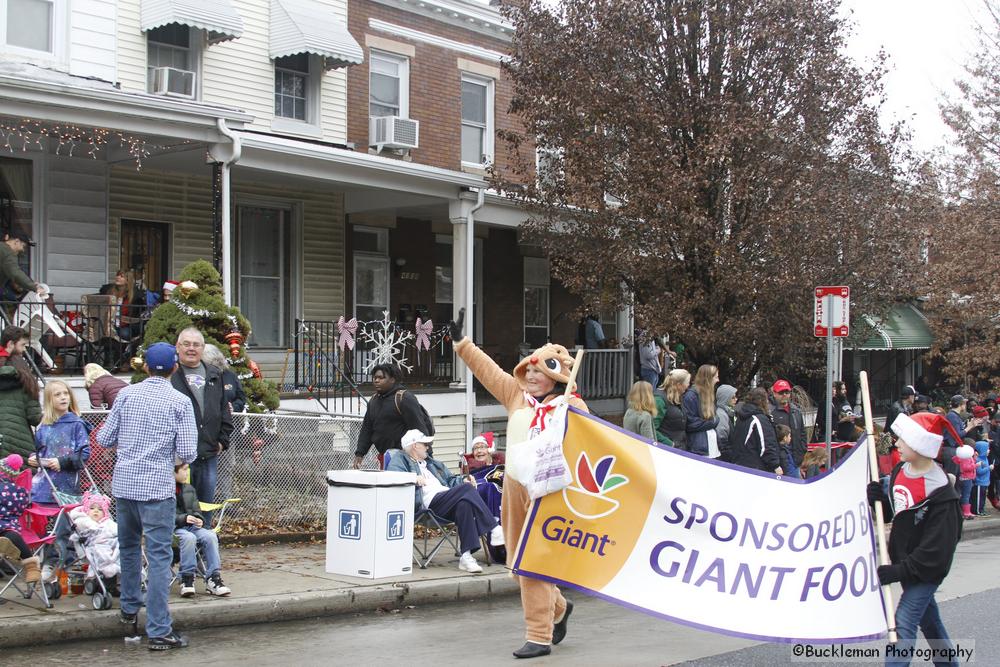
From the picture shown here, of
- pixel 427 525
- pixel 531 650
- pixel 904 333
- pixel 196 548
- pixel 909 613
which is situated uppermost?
pixel 904 333

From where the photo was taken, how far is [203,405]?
9227mm

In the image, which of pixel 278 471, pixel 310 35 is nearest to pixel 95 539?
pixel 278 471

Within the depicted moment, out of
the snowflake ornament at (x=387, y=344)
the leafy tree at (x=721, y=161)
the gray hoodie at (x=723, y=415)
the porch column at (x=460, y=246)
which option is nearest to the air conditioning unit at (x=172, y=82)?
the porch column at (x=460, y=246)

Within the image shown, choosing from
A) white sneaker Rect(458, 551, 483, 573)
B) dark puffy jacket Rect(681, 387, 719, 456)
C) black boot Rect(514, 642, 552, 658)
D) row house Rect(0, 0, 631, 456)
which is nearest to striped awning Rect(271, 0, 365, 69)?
row house Rect(0, 0, 631, 456)

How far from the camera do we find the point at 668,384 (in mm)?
13133

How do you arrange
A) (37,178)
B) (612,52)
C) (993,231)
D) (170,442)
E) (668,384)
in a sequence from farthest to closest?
1. (993,231)
2. (612,52)
3. (37,178)
4. (668,384)
5. (170,442)

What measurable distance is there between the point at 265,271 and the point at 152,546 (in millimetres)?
11330

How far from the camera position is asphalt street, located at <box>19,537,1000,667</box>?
7102 mm

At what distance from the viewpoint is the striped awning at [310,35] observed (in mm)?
17406

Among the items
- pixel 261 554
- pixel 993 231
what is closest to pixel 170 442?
pixel 261 554

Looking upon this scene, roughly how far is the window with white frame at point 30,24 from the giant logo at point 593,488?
11.8 metres

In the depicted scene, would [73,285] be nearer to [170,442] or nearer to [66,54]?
[66,54]

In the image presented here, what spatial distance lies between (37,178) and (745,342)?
1023cm

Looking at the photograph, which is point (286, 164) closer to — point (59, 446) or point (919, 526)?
point (59, 446)
